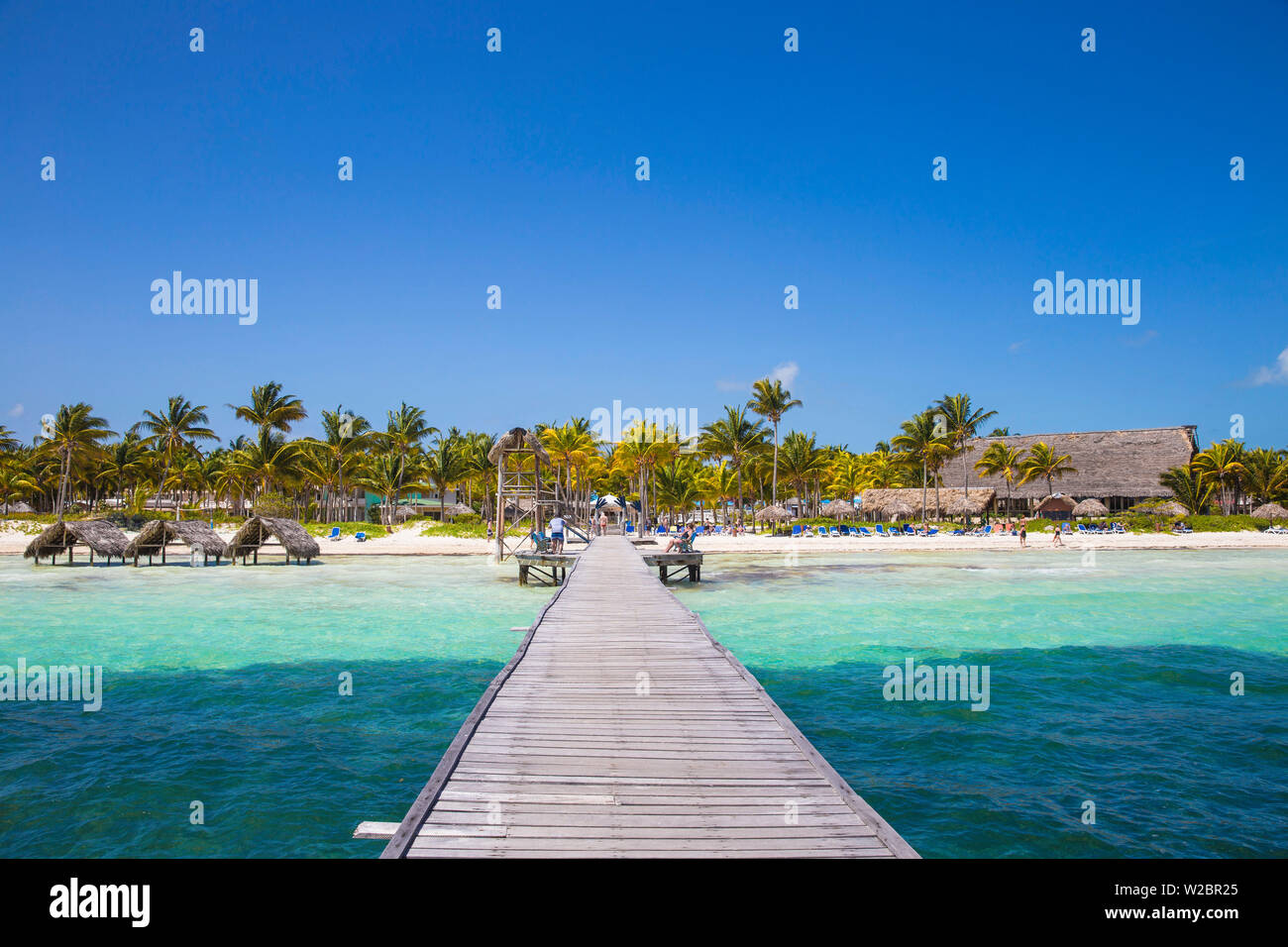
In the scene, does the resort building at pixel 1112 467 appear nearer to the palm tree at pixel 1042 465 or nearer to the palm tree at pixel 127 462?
the palm tree at pixel 1042 465

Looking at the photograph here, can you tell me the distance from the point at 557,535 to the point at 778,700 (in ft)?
47.7

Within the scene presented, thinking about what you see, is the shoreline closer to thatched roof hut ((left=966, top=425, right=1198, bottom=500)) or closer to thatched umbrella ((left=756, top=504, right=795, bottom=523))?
thatched umbrella ((left=756, top=504, right=795, bottom=523))

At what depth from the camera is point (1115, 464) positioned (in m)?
58.2

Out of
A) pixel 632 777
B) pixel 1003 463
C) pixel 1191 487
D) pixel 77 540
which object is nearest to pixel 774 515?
pixel 1003 463

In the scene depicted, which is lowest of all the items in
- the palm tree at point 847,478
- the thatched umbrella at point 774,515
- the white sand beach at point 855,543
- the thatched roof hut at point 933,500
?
the white sand beach at point 855,543

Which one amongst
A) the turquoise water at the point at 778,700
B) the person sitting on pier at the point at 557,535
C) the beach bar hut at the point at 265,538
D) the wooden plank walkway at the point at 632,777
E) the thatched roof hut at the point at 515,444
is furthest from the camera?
the beach bar hut at the point at 265,538

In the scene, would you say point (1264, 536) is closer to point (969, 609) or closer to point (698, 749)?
point (969, 609)

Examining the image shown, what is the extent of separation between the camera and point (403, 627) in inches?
658

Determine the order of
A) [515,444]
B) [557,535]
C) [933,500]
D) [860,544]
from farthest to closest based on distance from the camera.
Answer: [933,500] → [860,544] → [515,444] → [557,535]

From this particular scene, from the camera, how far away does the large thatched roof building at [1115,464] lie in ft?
185

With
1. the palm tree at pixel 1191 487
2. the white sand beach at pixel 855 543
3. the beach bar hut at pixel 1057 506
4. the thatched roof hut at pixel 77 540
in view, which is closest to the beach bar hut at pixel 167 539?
the thatched roof hut at pixel 77 540

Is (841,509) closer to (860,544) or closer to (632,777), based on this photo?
(860,544)

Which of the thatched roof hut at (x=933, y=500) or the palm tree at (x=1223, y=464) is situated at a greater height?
the palm tree at (x=1223, y=464)
